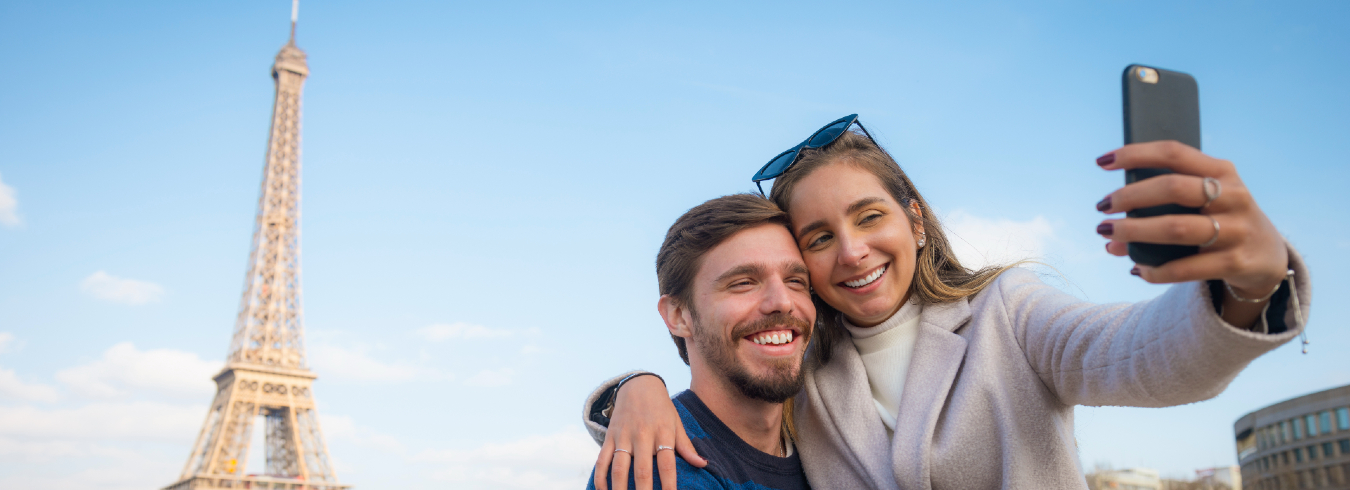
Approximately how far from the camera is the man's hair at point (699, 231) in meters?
4.19

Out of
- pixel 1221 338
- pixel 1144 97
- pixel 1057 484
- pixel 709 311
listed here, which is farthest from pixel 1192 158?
pixel 709 311

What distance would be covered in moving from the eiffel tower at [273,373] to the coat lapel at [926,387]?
48.2 m

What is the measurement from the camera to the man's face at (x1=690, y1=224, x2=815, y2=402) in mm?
3922

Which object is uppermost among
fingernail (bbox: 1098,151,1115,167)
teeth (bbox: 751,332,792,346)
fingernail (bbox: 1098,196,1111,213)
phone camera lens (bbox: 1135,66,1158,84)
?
phone camera lens (bbox: 1135,66,1158,84)

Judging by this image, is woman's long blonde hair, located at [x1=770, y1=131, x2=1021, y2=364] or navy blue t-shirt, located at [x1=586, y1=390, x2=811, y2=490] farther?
woman's long blonde hair, located at [x1=770, y1=131, x2=1021, y2=364]

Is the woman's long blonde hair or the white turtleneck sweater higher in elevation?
the woman's long blonde hair

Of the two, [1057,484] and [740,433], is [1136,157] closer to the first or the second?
[1057,484]

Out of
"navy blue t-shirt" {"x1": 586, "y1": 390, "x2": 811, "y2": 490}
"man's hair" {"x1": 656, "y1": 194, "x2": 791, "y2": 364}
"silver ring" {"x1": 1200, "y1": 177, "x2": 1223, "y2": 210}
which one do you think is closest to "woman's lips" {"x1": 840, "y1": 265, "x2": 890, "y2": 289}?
"man's hair" {"x1": 656, "y1": 194, "x2": 791, "y2": 364}

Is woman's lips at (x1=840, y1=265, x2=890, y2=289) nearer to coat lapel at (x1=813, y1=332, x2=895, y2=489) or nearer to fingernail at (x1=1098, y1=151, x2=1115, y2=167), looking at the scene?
coat lapel at (x1=813, y1=332, x2=895, y2=489)

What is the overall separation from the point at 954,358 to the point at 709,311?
1.10 m

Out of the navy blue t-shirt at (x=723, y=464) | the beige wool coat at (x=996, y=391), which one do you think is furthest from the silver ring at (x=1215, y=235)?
the navy blue t-shirt at (x=723, y=464)

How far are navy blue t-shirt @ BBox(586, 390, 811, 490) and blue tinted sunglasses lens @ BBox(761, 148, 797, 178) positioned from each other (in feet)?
3.74

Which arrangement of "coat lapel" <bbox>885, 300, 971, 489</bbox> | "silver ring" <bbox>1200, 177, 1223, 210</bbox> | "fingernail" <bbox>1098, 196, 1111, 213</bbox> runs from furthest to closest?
"coat lapel" <bbox>885, 300, 971, 489</bbox> < "fingernail" <bbox>1098, 196, 1111, 213</bbox> < "silver ring" <bbox>1200, 177, 1223, 210</bbox>

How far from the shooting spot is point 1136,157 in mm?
1876
